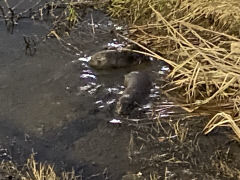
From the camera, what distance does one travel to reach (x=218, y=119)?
3.52 metres

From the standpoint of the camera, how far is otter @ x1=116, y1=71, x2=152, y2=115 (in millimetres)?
3645

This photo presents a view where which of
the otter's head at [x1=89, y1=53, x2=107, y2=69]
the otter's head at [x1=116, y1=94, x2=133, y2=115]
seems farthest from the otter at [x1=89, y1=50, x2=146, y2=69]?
the otter's head at [x1=116, y1=94, x2=133, y2=115]

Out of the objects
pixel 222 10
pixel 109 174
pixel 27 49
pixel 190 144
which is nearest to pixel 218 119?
pixel 190 144

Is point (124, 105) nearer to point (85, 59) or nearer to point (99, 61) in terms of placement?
point (99, 61)

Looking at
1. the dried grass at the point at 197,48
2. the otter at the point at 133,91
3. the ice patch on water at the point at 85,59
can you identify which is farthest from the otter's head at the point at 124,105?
the ice patch on water at the point at 85,59

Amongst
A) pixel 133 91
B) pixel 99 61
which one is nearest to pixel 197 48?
pixel 133 91

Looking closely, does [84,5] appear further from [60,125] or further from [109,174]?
[109,174]

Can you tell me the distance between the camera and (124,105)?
11.9ft

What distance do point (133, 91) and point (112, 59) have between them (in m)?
0.51

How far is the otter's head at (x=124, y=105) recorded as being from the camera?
11.9 feet

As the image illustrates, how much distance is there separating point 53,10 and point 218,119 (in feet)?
6.93

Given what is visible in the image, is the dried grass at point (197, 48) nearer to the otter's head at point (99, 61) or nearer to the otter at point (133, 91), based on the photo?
the otter at point (133, 91)

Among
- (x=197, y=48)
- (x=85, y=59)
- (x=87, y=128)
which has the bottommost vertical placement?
(x=87, y=128)

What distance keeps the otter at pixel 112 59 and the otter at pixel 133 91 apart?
0.25m
